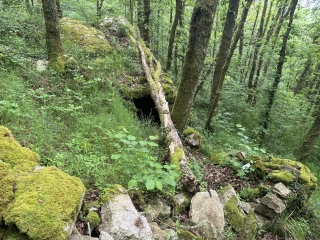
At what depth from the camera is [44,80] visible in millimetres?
5844

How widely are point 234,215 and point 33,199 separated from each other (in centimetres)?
316

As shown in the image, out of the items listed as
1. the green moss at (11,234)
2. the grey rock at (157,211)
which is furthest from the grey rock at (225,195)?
the green moss at (11,234)

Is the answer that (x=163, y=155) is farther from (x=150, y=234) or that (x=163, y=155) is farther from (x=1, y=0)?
(x=1, y=0)

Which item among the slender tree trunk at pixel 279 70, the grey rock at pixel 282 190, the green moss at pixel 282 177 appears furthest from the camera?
the slender tree trunk at pixel 279 70

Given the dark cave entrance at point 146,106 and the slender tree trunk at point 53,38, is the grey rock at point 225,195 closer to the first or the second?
the dark cave entrance at point 146,106

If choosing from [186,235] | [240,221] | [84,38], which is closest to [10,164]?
[186,235]

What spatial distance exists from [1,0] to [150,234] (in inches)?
450

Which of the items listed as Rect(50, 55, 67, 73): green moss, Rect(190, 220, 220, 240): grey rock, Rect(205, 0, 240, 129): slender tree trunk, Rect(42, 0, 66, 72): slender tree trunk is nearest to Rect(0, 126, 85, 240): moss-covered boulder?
Rect(190, 220, 220, 240): grey rock

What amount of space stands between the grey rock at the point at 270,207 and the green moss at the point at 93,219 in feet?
10.9

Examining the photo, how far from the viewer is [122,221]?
267 centimetres

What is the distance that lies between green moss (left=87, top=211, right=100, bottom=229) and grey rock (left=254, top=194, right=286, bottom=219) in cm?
332

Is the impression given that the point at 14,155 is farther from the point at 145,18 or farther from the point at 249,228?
the point at 145,18

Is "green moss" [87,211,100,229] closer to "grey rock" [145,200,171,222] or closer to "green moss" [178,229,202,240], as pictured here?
"grey rock" [145,200,171,222]

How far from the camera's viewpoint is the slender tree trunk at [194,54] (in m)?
5.41
